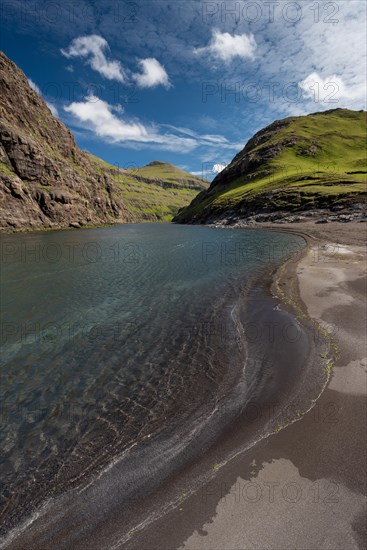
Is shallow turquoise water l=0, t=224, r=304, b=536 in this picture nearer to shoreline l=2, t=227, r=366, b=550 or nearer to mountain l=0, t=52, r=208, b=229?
shoreline l=2, t=227, r=366, b=550

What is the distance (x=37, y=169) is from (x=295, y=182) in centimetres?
11810

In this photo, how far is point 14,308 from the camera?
2269 cm

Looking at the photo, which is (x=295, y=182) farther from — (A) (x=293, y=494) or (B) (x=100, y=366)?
(A) (x=293, y=494)

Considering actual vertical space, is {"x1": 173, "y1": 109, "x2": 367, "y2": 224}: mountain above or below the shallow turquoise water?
above

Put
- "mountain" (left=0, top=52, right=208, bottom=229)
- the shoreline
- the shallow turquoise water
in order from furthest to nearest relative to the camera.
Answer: "mountain" (left=0, top=52, right=208, bottom=229) < the shallow turquoise water < the shoreline

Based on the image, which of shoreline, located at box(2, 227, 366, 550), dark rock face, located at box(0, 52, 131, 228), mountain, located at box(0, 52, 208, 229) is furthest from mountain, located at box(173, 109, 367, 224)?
shoreline, located at box(2, 227, 366, 550)

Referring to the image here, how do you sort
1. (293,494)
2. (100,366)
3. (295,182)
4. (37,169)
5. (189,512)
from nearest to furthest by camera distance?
(189,512)
(293,494)
(100,366)
(37,169)
(295,182)

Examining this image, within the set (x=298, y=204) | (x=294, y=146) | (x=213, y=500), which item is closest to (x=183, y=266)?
(x=213, y=500)

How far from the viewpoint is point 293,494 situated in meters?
6.92

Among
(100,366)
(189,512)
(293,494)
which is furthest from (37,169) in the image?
(293,494)

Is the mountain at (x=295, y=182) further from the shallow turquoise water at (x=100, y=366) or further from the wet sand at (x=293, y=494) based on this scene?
the wet sand at (x=293, y=494)

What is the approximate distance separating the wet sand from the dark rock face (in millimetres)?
111804

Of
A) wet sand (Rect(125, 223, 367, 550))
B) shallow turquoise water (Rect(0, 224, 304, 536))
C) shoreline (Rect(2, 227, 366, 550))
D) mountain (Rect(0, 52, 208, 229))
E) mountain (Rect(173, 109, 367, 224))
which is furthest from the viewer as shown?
mountain (Rect(0, 52, 208, 229))

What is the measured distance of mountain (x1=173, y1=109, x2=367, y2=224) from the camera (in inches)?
3656
